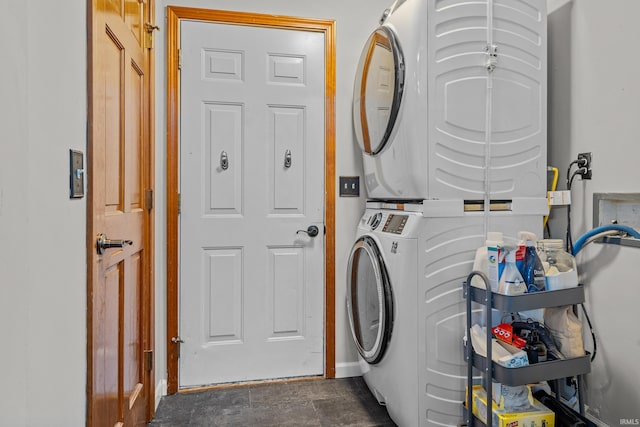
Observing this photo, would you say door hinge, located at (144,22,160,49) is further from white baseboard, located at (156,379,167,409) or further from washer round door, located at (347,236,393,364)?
white baseboard, located at (156,379,167,409)

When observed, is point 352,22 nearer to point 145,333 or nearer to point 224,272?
point 224,272

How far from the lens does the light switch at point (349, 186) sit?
96.4 inches

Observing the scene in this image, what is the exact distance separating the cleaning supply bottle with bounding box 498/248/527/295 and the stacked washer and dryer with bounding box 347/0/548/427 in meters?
0.25

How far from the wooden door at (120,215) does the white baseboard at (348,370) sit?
3.38ft

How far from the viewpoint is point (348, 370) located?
96.3 inches

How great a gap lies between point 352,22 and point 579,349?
2.03m

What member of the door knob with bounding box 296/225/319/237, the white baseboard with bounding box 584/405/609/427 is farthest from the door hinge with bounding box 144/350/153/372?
the white baseboard with bounding box 584/405/609/427

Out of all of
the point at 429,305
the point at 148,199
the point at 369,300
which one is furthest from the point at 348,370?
the point at 148,199

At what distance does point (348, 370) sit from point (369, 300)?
2.10 ft

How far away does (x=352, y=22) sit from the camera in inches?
96.4

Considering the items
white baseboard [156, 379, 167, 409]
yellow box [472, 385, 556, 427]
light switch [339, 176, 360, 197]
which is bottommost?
white baseboard [156, 379, 167, 409]

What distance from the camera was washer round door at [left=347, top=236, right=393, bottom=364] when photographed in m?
1.81

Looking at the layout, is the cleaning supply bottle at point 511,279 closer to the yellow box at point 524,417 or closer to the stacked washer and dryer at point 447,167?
the stacked washer and dryer at point 447,167
